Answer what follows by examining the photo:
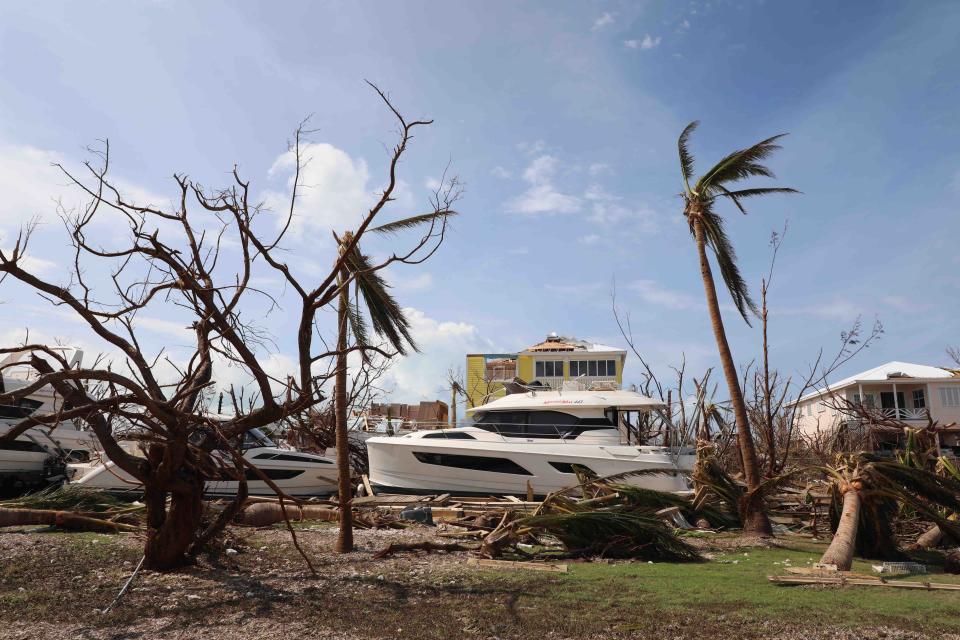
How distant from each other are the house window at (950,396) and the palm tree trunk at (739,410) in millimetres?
31089

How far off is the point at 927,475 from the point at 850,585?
3.78 meters

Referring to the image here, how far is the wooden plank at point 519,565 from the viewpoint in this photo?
7.85 meters

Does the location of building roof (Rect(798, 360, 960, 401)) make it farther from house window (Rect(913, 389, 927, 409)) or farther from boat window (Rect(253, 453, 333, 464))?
boat window (Rect(253, 453, 333, 464))

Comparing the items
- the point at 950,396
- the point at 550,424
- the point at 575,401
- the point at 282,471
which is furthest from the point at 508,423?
the point at 950,396

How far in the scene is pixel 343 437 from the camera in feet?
30.7

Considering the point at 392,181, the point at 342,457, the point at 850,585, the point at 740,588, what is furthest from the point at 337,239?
the point at 850,585

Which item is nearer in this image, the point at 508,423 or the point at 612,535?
the point at 612,535

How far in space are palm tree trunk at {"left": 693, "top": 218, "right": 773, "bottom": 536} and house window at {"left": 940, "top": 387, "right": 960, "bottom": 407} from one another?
31089 mm

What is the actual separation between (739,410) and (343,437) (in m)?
6.84

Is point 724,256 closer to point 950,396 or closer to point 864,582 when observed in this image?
point 864,582

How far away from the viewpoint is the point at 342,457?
9.33 metres

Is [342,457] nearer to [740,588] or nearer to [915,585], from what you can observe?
[740,588]

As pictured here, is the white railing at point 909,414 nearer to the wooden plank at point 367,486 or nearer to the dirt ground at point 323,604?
the wooden plank at point 367,486

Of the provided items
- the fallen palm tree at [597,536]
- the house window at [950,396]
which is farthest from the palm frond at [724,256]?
the house window at [950,396]
